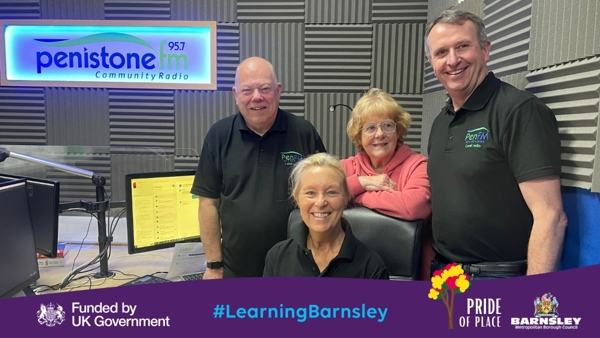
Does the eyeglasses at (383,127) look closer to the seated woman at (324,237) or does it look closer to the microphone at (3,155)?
the seated woman at (324,237)

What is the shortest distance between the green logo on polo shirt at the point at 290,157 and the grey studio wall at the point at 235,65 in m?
1.89

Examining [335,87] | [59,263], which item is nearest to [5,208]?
[59,263]

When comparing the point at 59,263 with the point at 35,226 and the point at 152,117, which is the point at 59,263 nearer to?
the point at 35,226

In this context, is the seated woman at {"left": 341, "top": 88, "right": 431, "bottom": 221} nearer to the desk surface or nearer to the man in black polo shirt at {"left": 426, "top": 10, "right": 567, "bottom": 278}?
the man in black polo shirt at {"left": 426, "top": 10, "right": 567, "bottom": 278}

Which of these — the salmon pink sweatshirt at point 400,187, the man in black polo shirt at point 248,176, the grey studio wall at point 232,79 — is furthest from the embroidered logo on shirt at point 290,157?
the grey studio wall at point 232,79

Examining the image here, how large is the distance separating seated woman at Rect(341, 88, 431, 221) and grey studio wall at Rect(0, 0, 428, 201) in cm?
204

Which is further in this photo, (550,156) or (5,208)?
(5,208)

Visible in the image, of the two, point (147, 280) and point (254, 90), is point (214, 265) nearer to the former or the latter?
point (147, 280)

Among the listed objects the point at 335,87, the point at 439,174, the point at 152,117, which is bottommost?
the point at 439,174

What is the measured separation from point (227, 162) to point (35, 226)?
108 cm

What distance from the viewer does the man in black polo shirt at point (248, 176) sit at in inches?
73.9

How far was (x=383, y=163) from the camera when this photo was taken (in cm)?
174

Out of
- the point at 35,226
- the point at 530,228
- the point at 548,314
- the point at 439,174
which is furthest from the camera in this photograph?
the point at 35,226

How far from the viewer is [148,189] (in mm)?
2088
